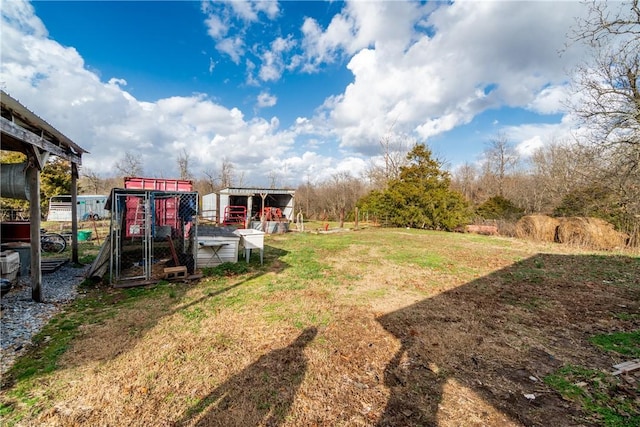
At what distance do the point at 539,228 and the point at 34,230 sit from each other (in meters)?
19.5

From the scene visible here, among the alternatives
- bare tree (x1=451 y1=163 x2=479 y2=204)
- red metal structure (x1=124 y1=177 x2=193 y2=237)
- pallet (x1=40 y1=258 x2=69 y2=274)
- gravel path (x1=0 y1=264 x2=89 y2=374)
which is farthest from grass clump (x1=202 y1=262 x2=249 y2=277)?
bare tree (x1=451 y1=163 x2=479 y2=204)

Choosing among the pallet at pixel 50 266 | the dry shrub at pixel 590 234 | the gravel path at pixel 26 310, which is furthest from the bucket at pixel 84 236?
the dry shrub at pixel 590 234

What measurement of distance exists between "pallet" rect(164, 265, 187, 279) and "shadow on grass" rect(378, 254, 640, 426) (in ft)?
16.5

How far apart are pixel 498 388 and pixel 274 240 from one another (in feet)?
38.5

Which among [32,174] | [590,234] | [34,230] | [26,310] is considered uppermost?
[32,174]

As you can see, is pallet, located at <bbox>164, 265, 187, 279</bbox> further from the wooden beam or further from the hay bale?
the hay bale

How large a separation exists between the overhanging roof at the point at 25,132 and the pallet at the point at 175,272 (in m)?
3.39

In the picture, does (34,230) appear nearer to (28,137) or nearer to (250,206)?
(28,137)

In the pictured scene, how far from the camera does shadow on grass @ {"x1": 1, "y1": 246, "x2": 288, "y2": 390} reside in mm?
3293

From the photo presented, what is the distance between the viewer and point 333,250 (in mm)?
11227

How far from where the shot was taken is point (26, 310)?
462 centimetres

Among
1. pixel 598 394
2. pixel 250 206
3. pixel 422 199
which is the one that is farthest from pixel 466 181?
pixel 598 394

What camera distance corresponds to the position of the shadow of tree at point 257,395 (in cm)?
252

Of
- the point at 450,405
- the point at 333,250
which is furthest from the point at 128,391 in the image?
the point at 333,250
